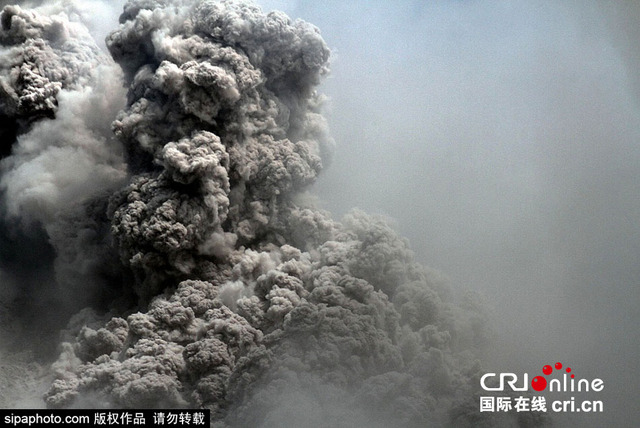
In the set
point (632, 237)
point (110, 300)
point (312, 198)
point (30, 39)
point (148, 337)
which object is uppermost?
point (30, 39)

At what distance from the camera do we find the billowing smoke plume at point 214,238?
10.5m

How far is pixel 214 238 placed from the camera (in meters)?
12.2

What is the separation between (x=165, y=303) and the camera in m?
11.6

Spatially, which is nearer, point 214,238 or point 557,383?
point 557,383

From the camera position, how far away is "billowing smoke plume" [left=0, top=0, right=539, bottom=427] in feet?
34.3

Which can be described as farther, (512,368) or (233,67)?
(233,67)

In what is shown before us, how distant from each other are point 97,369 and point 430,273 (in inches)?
201

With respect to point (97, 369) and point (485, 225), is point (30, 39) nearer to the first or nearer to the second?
point (97, 369)

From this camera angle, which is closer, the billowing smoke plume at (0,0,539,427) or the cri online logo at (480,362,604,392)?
the billowing smoke plume at (0,0,539,427)

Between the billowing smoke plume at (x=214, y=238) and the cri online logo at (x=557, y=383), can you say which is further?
the cri online logo at (x=557, y=383)

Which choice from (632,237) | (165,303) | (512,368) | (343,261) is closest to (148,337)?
(165,303)

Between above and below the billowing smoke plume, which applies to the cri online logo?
below

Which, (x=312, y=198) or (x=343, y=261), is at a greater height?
(x=312, y=198)

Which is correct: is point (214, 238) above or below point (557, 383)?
above
